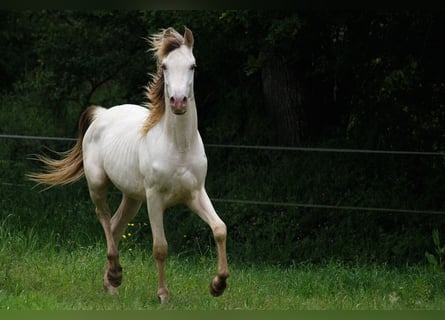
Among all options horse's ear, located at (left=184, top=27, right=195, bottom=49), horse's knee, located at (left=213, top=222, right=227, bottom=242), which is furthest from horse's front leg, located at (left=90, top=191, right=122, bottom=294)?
horse's ear, located at (left=184, top=27, right=195, bottom=49)

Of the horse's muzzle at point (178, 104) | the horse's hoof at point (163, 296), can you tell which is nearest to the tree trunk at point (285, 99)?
the horse's hoof at point (163, 296)

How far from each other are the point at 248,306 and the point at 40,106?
31.2 ft

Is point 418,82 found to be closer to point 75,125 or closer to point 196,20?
point 196,20

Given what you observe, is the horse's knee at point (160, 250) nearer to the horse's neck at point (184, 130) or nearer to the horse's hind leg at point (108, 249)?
the horse's hind leg at point (108, 249)

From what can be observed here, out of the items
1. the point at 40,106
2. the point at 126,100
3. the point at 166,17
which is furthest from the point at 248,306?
the point at 40,106

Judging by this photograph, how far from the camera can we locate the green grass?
6832mm

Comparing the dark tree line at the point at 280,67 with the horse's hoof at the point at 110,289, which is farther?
the dark tree line at the point at 280,67

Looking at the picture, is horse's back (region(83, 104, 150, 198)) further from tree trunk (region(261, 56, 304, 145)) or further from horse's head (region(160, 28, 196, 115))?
tree trunk (region(261, 56, 304, 145))

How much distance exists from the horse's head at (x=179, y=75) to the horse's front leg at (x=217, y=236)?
81 cm

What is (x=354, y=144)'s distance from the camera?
41.2 ft

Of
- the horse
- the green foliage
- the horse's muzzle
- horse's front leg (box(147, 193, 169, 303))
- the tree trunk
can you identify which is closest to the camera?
the horse's muzzle

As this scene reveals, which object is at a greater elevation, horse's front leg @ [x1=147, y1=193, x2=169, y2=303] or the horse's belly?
the horse's belly

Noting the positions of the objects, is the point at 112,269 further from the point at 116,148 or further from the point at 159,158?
the point at 159,158

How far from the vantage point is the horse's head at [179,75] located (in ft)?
20.3
